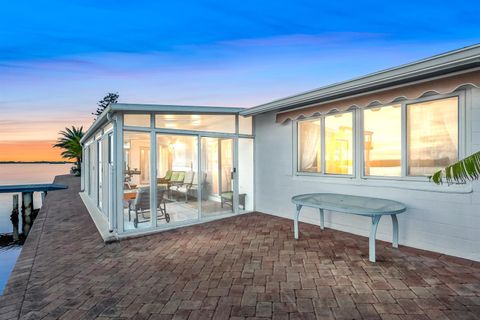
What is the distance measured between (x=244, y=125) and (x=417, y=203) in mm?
4635

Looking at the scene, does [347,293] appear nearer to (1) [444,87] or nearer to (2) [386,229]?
(2) [386,229]

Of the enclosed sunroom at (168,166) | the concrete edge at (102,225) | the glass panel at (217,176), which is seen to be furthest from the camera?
the glass panel at (217,176)

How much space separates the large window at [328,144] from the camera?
5941mm

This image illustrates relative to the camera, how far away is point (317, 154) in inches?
259

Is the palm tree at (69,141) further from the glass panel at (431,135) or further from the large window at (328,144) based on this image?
the glass panel at (431,135)

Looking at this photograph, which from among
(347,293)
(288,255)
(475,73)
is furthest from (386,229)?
(475,73)

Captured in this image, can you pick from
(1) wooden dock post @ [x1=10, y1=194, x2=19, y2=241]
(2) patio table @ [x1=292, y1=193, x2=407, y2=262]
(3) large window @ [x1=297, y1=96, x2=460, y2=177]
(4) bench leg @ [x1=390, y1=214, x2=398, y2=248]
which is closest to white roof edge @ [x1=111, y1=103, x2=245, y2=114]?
(3) large window @ [x1=297, y1=96, x2=460, y2=177]

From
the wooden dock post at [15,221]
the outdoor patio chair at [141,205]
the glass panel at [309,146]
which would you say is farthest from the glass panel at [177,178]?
the wooden dock post at [15,221]

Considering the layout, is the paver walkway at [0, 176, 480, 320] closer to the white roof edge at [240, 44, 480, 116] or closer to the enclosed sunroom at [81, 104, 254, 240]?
the enclosed sunroom at [81, 104, 254, 240]

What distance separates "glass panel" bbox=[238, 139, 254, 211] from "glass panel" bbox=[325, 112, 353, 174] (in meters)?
2.42

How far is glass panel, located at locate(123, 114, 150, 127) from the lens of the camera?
5.74 metres

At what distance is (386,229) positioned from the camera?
519 centimetres

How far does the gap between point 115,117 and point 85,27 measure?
5.68 metres

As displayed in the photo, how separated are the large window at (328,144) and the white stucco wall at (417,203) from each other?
25 cm
